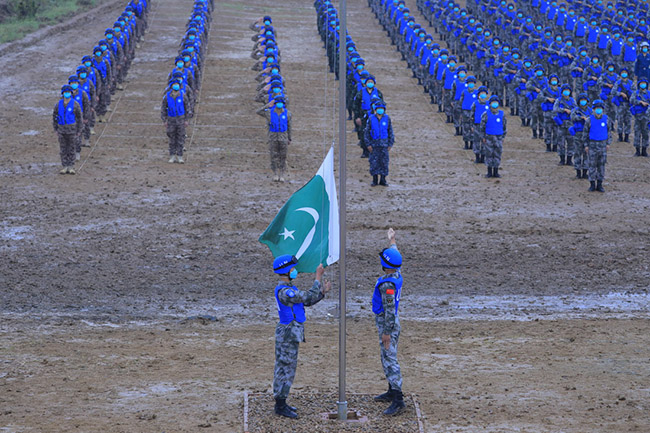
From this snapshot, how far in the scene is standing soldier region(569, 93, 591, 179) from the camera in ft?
70.3

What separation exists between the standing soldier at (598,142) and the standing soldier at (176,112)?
8380mm

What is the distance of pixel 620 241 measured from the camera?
17547 millimetres

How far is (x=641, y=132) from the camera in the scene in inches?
957

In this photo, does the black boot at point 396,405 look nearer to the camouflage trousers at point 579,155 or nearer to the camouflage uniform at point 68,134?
the camouflage trousers at point 579,155

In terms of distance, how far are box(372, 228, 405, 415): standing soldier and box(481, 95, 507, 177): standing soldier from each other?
38.5 feet

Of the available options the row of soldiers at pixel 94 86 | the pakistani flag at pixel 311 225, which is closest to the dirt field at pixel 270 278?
the row of soldiers at pixel 94 86

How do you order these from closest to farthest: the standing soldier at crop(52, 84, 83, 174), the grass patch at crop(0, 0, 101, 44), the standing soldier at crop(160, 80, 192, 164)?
the standing soldier at crop(52, 84, 83, 174)
the standing soldier at crop(160, 80, 192, 164)
the grass patch at crop(0, 0, 101, 44)

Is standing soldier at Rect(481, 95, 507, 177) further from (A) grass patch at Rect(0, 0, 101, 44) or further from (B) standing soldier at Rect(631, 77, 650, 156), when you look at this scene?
(A) grass patch at Rect(0, 0, 101, 44)

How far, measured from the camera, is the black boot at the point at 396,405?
10.2 m

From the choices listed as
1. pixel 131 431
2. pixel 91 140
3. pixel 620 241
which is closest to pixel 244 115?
pixel 91 140

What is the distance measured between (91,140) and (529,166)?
1007cm

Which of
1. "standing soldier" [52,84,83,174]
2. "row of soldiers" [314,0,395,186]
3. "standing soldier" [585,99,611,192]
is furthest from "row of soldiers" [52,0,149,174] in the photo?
"standing soldier" [585,99,611,192]

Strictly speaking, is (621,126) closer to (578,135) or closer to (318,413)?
(578,135)

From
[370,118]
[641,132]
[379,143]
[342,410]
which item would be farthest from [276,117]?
[342,410]
